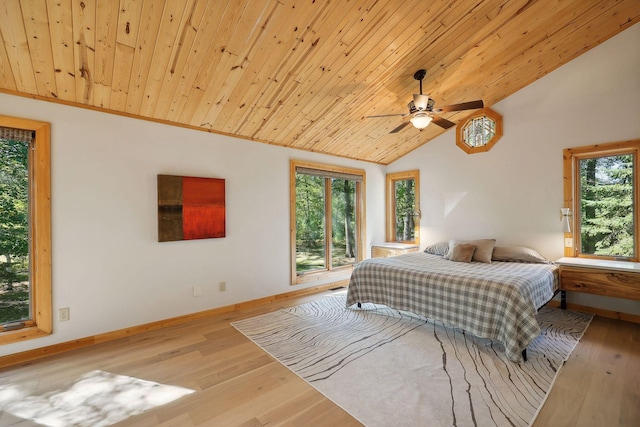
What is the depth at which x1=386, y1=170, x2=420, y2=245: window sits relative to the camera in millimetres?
5414

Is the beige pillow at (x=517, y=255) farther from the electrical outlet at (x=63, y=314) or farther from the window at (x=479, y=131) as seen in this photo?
the electrical outlet at (x=63, y=314)

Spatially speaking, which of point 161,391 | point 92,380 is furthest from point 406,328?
point 92,380

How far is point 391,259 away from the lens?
3889 millimetres

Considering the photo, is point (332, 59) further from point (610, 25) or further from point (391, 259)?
point (610, 25)

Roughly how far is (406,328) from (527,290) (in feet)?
4.03

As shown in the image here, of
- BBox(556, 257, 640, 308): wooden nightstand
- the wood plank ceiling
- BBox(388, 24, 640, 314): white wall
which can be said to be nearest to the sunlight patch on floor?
the wood plank ceiling

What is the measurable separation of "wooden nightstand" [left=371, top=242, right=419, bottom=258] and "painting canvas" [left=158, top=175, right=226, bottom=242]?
116 inches

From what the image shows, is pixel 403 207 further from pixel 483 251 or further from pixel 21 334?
pixel 21 334

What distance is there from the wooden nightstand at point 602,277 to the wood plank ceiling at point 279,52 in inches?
98.3

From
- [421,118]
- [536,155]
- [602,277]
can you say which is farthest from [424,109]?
[602,277]

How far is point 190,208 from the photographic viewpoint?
3434 millimetres

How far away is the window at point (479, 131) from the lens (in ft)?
14.4

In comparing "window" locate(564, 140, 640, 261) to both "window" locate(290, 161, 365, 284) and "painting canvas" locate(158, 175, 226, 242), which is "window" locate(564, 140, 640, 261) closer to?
"window" locate(290, 161, 365, 284)

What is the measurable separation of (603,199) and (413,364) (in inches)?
133
